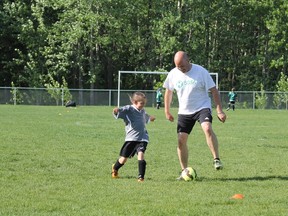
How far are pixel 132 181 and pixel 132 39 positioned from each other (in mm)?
46256

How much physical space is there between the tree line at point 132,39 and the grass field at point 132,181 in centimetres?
3797

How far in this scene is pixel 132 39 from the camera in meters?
55.2

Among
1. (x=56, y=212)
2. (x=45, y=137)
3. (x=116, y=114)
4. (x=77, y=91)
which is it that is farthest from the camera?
(x=77, y=91)

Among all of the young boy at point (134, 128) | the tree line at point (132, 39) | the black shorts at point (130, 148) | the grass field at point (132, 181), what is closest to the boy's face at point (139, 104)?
the young boy at point (134, 128)

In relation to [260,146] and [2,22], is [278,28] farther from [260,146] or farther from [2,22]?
[260,146]

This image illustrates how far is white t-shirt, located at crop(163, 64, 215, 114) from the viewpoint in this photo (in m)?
9.94

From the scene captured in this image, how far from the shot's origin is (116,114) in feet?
31.9

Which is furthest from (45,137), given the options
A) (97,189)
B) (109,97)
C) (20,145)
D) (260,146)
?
(109,97)

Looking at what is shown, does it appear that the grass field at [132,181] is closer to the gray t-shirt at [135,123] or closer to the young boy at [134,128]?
the young boy at [134,128]

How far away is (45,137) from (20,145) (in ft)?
8.48

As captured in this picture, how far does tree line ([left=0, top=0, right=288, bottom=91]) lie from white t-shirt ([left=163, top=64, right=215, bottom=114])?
43.1m

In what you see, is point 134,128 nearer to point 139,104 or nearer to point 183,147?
point 139,104

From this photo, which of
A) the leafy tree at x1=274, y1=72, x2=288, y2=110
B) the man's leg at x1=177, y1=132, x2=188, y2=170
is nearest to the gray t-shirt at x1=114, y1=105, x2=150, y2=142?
the man's leg at x1=177, y1=132, x2=188, y2=170

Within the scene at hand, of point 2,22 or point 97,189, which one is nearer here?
point 97,189
